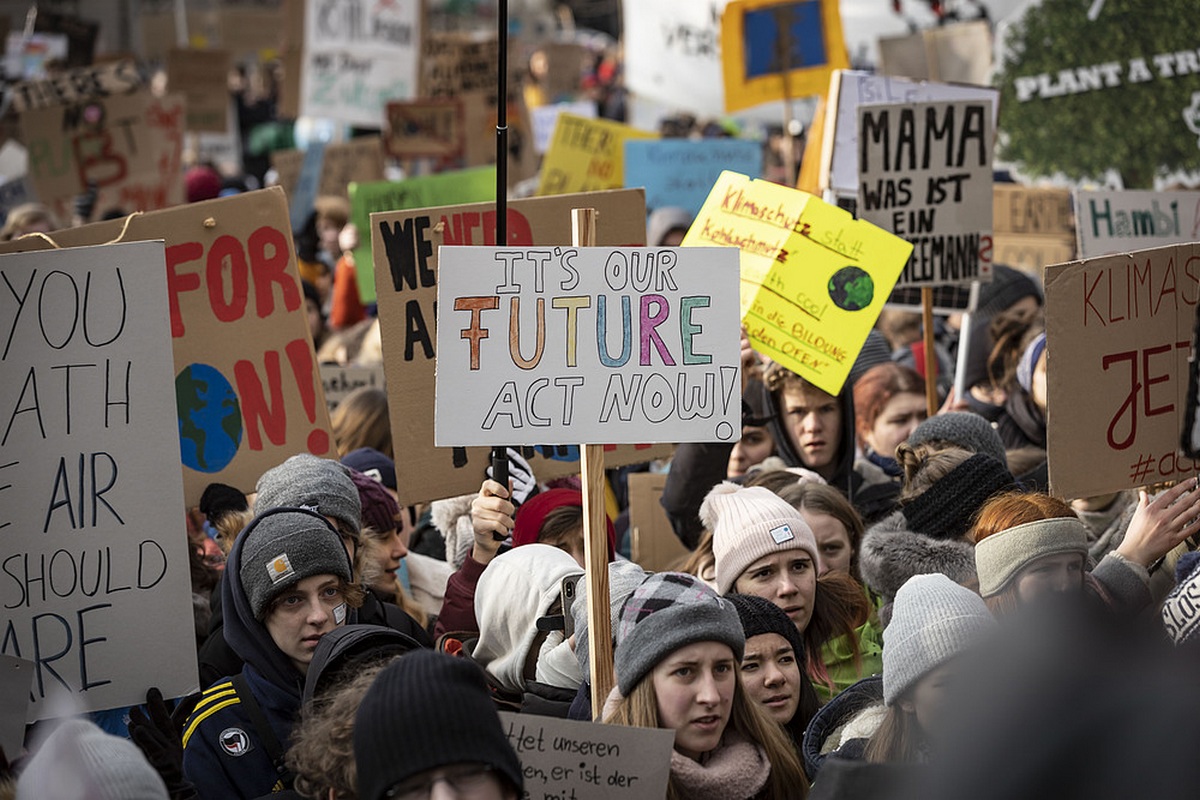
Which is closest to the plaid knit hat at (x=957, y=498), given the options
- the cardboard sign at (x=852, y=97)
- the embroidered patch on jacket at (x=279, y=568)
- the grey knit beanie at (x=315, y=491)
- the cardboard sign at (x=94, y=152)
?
the grey knit beanie at (x=315, y=491)

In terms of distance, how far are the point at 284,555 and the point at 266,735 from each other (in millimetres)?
443

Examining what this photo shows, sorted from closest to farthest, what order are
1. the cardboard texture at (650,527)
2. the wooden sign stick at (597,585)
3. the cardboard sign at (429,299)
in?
the wooden sign stick at (597,585) < the cardboard sign at (429,299) < the cardboard texture at (650,527)

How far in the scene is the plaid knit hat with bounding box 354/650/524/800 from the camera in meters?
2.57

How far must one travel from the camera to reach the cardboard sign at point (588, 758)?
3.05 meters

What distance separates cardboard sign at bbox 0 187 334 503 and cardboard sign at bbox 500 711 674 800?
Answer: 2.01 m

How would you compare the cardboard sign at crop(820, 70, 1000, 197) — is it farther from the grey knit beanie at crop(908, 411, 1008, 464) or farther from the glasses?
the glasses

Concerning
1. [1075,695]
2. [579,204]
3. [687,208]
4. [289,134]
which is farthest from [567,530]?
[289,134]

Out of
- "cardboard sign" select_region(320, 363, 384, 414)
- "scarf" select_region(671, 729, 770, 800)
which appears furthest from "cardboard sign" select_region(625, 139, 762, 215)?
"scarf" select_region(671, 729, 770, 800)

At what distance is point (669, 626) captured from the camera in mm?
3295

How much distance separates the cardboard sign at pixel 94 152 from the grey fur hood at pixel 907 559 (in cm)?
743

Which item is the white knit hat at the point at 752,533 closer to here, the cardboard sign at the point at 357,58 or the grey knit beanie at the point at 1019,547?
the grey knit beanie at the point at 1019,547

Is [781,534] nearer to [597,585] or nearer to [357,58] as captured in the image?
[597,585]

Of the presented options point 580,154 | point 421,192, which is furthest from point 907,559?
point 580,154

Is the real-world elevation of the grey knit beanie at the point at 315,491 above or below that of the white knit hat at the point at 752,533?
above
